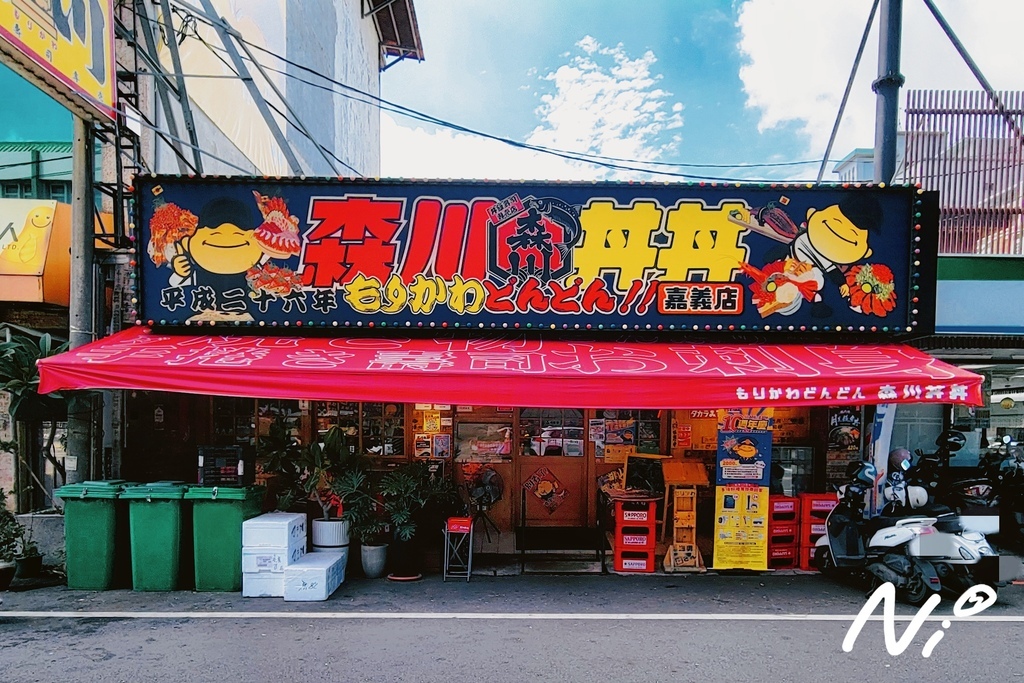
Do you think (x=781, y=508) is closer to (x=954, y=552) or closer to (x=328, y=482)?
(x=954, y=552)

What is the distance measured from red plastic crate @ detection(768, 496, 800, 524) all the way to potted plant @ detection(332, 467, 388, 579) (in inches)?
191

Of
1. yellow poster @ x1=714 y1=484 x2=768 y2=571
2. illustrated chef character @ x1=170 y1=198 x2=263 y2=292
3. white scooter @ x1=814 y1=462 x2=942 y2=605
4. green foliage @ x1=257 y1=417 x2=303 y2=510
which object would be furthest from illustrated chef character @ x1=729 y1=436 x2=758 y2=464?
illustrated chef character @ x1=170 y1=198 x2=263 y2=292

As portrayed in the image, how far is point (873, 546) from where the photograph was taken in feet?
22.8

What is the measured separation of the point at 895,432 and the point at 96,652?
1035cm

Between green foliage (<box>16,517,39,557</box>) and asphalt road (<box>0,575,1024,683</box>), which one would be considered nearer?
asphalt road (<box>0,575,1024,683</box>)

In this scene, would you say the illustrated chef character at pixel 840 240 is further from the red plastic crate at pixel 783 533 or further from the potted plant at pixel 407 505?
the potted plant at pixel 407 505

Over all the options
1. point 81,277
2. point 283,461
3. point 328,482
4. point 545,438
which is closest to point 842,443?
point 545,438

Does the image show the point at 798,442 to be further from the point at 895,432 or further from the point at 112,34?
the point at 112,34

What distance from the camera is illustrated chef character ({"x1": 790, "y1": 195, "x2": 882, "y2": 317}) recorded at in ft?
26.1

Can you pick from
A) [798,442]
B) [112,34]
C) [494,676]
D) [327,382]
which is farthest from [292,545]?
[798,442]

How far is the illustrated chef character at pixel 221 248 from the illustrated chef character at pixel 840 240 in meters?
7.01

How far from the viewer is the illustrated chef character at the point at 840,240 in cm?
794

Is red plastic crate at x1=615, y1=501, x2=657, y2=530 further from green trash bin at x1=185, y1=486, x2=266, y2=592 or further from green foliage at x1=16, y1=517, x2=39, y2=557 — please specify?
green foliage at x1=16, y1=517, x2=39, y2=557

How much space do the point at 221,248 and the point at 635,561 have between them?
6.61 m
